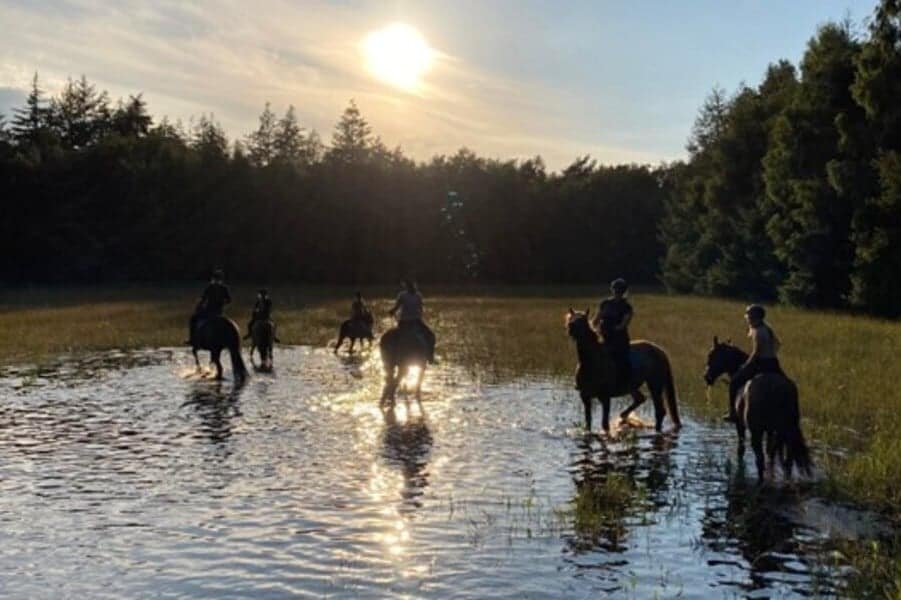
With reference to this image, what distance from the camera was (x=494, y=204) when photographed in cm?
9500

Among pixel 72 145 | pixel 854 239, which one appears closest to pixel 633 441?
pixel 854 239

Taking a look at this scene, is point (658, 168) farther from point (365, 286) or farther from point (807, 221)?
point (807, 221)

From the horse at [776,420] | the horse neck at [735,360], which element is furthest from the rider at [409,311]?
the horse at [776,420]

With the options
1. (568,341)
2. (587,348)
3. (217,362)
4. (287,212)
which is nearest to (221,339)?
(217,362)

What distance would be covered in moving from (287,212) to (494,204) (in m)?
20.0

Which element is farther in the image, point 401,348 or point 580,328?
point 401,348

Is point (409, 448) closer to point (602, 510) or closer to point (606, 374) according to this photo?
point (606, 374)

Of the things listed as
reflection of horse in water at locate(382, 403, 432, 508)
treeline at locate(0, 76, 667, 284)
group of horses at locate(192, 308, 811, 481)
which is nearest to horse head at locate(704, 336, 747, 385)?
group of horses at locate(192, 308, 811, 481)

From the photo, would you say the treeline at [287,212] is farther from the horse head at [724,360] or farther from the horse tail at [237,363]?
the horse head at [724,360]

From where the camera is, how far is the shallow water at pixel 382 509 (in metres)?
9.32

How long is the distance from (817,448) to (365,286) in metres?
69.7

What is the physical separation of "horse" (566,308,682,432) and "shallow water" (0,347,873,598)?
547 millimetres

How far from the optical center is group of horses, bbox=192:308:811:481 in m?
12.7

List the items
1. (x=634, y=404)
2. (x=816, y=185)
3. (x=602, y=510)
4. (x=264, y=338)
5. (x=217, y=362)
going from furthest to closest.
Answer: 1. (x=816, y=185)
2. (x=264, y=338)
3. (x=217, y=362)
4. (x=634, y=404)
5. (x=602, y=510)
